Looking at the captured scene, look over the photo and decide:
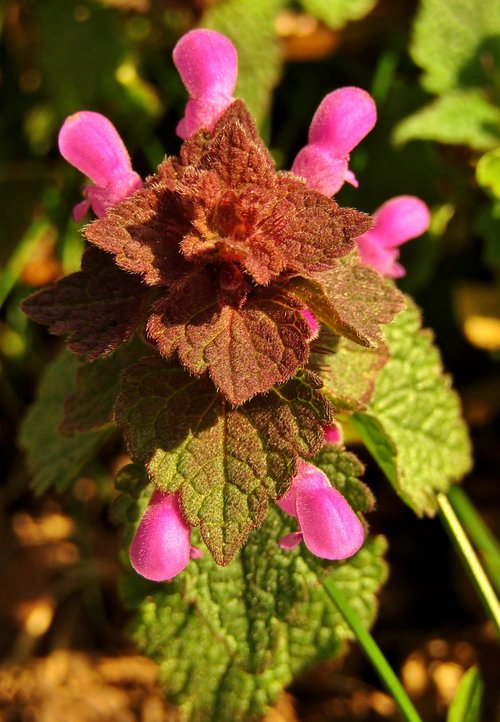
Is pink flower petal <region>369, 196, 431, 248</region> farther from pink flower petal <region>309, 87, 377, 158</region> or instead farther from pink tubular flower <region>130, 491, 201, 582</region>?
pink tubular flower <region>130, 491, 201, 582</region>

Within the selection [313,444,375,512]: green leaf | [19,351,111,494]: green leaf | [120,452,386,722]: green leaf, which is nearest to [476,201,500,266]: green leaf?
[120,452,386,722]: green leaf

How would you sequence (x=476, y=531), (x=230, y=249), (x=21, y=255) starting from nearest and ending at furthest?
1. (x=230, y=249)
2. (x=476, y=531)
3. (x=21, y=255)

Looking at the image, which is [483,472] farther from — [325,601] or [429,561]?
[325,601]

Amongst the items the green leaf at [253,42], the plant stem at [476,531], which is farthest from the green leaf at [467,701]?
the green leaf at [253,42]

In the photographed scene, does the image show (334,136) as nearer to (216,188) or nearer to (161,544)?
(216,188)

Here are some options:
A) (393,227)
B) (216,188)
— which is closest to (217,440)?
(216,188)
